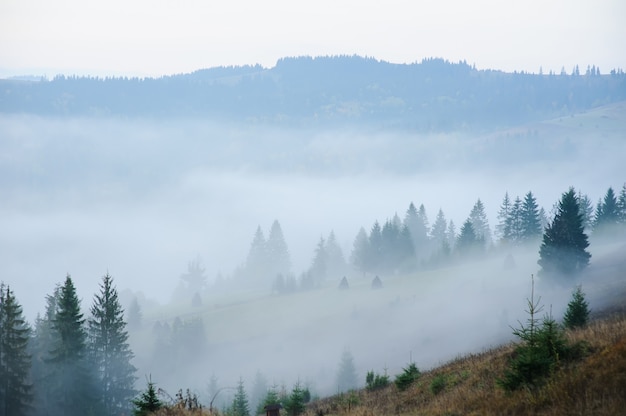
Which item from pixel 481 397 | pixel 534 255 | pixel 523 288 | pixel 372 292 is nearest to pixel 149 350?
pixel 372 292

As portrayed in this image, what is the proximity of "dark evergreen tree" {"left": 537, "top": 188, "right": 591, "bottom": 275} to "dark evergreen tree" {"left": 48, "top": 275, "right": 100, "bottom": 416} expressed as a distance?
1824 inches

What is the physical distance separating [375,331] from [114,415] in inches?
1478

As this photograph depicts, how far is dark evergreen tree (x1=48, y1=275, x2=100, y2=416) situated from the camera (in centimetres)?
3300

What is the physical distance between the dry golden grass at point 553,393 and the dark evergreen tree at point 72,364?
928 inches

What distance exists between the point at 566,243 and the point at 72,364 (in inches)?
1903

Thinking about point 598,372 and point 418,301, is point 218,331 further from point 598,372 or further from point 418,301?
point 598,372

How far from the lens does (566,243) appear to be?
55000mm

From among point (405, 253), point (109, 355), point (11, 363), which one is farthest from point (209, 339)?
point (405, 253)

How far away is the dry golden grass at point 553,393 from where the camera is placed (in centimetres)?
967

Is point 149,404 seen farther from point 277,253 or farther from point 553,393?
point 277,253

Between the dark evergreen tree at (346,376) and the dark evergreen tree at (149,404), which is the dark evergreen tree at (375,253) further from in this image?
the dark evergreen tree at (149,404)

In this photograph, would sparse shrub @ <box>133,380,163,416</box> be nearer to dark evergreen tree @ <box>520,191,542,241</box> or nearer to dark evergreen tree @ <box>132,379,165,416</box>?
dark evergreen tree @ <box>132,379,165,416</box>

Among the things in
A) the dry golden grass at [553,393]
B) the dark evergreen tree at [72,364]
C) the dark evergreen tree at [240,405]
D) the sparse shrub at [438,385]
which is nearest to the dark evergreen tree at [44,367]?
the dark evergreen tree at [72,364]

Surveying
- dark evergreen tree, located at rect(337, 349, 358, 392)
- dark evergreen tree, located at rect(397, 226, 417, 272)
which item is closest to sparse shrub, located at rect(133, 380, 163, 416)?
dark evergreen tree, located at rect(337, 349, 358, 392)
